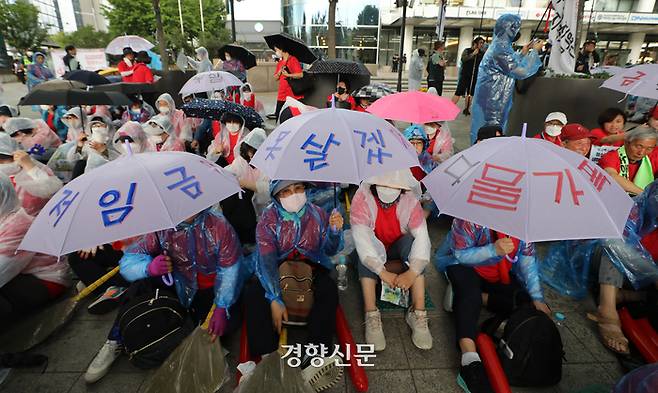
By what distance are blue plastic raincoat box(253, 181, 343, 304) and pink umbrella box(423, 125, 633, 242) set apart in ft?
3.13

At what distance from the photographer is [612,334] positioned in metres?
2.72

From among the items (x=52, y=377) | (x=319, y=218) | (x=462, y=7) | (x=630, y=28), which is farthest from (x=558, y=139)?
(x=630, y=28)

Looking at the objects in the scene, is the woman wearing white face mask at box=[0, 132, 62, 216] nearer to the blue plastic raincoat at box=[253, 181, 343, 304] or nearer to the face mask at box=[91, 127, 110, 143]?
the face mask at box=[91, 127, 110, 143]

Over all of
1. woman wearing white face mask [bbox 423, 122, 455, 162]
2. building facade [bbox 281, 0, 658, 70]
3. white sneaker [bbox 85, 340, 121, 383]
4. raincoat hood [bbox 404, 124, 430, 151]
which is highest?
building facade [bbox 281, 0, 658, 70]

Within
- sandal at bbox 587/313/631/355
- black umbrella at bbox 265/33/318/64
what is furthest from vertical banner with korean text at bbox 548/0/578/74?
sandal at bbox 587/313/631/355

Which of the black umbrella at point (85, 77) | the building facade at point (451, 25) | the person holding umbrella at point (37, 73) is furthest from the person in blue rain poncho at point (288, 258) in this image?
the building facade at point (451, 25)

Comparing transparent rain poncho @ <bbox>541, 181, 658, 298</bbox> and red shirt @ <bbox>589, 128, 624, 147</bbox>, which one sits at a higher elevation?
red shirt @ <bbox>589, 128, 624, 147</bbox>

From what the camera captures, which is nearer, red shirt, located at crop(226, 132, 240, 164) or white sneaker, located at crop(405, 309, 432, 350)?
white sneaker, located at crop(405, 309, 432, 350)

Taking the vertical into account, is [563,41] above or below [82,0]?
below

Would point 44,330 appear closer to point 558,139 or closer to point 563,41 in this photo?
point 558,139

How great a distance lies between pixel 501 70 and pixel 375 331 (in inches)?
195

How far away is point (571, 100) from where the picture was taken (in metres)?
6.39

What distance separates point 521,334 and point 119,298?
3.28m

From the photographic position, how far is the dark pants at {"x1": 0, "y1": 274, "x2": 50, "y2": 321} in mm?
2795
